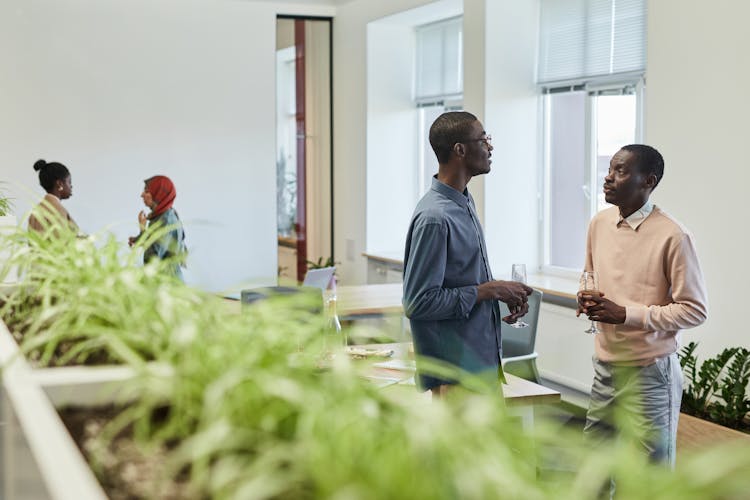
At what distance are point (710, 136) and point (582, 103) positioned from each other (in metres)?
2.02

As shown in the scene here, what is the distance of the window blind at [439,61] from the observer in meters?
8.16

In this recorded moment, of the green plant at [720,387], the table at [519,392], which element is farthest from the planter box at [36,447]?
the green plant at [720,387]

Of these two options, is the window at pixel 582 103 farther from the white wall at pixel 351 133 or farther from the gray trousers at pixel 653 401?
the gray trousers at pixel 653 401

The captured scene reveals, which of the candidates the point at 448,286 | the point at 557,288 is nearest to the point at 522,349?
the point at 557,288

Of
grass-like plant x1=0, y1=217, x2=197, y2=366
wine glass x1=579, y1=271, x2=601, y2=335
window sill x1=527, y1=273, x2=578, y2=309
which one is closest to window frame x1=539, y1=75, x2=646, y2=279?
window sill x1=527, y1=273, x2=578, y2=309

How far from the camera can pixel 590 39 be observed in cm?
653

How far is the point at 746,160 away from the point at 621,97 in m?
1.75

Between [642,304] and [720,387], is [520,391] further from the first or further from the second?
[720,387]

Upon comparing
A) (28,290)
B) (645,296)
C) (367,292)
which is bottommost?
(367,292)

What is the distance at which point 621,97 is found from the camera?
639 centimetres

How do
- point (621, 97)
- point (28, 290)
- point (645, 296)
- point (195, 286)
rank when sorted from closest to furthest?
1. point (195, 286)
2. point (28, 290)
3. point (645, 296)
4. point (621, 97)

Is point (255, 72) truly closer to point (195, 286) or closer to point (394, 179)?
point (394, 179)

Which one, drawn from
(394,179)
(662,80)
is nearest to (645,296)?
(662,80)

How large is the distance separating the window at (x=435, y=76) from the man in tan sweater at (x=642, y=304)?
458 centimetres
